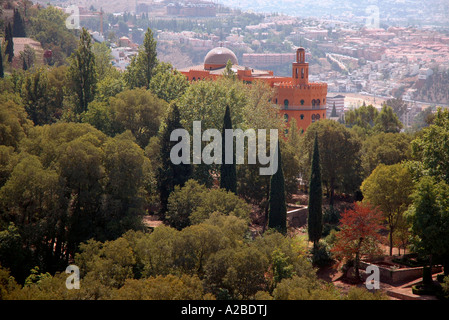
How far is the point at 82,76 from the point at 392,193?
862 inches

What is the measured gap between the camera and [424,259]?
25172 mm

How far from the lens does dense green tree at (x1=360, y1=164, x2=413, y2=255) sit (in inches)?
1047

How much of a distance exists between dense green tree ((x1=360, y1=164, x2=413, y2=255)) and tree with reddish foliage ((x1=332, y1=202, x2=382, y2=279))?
149cm

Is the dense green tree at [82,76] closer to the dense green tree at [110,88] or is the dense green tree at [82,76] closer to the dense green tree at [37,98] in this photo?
the dense green tree at [110,88]

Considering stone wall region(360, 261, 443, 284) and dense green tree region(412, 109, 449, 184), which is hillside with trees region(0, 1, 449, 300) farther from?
stone wall region(360, 261, 443, 284)

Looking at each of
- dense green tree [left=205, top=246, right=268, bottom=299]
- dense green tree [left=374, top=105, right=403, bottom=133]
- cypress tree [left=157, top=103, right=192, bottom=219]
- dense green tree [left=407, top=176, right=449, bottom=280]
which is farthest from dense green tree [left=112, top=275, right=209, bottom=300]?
dense green tree [left=374, top=105, right=403, bottom=133]

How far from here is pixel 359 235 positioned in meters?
24.7

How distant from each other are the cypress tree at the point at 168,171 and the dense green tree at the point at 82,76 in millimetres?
10874

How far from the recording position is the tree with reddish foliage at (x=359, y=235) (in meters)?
24.8

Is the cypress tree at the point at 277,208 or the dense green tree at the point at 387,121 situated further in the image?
the dense green tree at the point at 387,121

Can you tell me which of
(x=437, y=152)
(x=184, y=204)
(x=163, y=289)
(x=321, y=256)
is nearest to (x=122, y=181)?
(x=184, y=204)

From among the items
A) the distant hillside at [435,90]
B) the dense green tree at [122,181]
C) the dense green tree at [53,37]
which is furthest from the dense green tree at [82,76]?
the distant hillside at [435,90]
